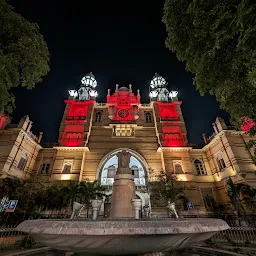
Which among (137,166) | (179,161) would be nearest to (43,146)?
(137,166)

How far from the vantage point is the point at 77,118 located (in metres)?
25.3

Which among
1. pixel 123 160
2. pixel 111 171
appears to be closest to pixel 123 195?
pixel 123 160

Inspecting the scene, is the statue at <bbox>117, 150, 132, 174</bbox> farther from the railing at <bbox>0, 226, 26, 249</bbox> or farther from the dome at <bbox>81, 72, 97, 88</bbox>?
the dome at <bbox>81, 72, 97, 88</bbox>

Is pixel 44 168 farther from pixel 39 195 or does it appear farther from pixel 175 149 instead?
pixel 175 149

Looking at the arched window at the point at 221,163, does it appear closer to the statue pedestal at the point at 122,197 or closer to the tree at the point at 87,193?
the tree at the point at 87,193

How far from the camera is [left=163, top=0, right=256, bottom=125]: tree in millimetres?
5980

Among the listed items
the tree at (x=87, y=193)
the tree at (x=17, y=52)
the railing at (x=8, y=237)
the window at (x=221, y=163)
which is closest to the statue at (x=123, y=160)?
the tree at (x=17, y=52)

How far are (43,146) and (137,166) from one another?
50.1ft

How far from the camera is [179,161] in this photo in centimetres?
2233

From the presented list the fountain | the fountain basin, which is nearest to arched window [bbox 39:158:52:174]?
the fountain

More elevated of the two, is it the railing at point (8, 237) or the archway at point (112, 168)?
the archway at point (112, 168)

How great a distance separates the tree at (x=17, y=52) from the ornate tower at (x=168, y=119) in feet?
61.7

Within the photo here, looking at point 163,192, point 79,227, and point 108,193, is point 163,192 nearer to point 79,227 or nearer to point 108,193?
point 108,193

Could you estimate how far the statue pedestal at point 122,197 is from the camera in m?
6.11
